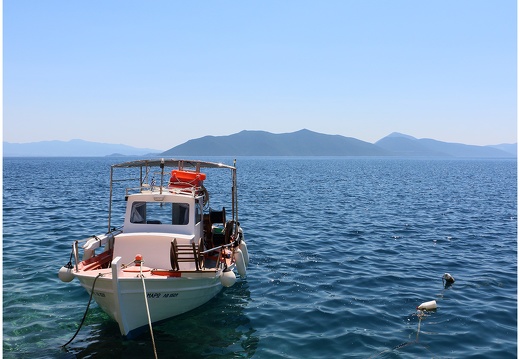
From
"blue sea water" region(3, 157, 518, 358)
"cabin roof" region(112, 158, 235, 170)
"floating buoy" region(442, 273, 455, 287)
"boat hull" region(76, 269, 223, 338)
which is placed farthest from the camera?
"floating buoy" region(442, 273, 455, 287)

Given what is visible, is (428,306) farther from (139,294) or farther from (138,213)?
(138,213)

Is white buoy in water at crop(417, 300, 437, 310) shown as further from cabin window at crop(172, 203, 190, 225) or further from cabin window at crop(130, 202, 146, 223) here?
cabin window at crop(130, 202, 146, 223)

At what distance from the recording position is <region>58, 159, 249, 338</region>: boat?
38.5ft

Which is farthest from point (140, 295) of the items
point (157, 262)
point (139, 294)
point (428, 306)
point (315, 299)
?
point (428, 306)

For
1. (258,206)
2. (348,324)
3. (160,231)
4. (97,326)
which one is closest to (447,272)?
(348,324)

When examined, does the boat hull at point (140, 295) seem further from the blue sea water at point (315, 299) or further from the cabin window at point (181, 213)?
the cabin window at point (181, 213)

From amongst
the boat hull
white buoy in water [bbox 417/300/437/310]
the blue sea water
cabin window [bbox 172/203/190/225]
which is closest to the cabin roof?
cabin window [bbox 172/203/190/225]

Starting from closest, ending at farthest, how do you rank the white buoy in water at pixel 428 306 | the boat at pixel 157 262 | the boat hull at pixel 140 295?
the boat hull at pixel 140 295 → the boat at pixel 157 262 → the white buoy in water at pixel 428 306

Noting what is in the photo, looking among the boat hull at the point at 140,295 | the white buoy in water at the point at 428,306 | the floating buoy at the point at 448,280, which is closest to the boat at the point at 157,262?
the boat hull at the point at 140,295

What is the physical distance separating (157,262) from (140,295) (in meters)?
1.96

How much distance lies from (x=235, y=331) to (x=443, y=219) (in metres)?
24.1

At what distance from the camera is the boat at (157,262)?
1173cm

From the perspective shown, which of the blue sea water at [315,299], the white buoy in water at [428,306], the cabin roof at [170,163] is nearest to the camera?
the blue sea water at [315,299]

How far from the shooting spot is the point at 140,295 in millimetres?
11797
